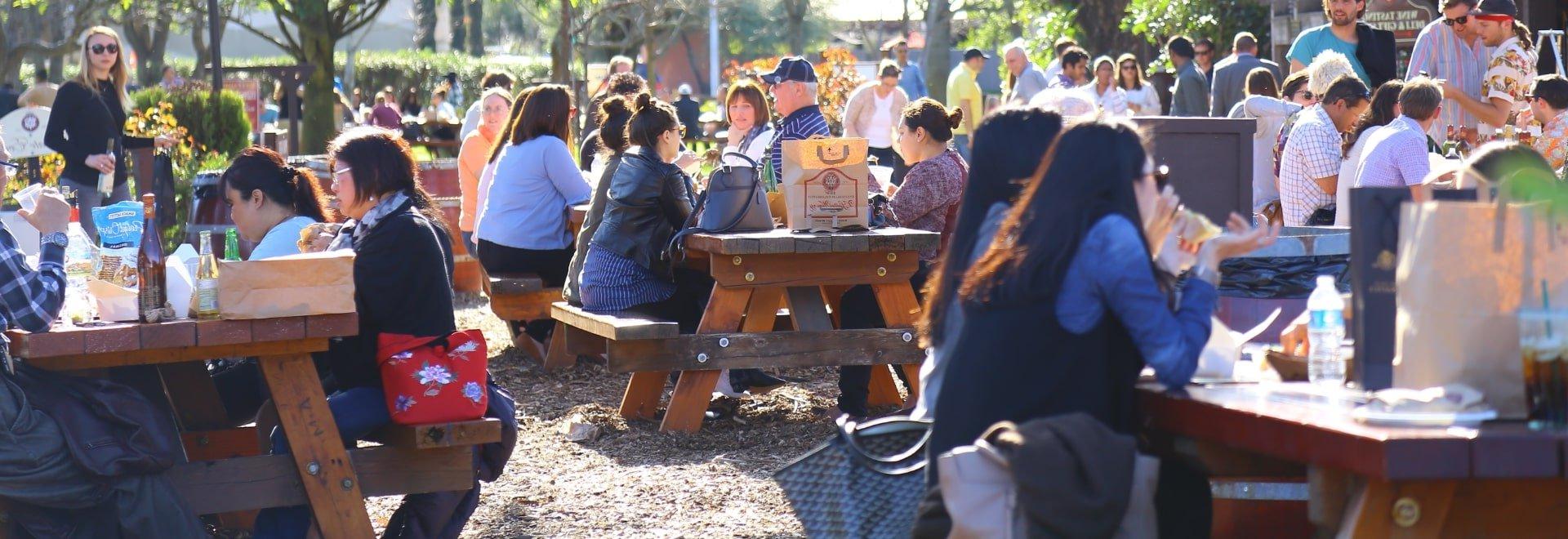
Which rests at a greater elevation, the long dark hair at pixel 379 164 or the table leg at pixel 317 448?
the long dark hair at pixel 379 164

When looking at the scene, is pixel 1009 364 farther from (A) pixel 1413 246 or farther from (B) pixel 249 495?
(B) pixel 249 495

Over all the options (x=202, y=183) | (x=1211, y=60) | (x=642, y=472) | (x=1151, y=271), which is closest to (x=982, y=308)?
(x=1151, y=271)

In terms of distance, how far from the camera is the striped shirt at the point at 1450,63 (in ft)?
27.1

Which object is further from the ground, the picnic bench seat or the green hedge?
the green hedge

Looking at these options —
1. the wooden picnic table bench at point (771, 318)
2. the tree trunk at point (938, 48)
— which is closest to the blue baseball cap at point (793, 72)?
the wooden picnic table bench at point (771, 318)

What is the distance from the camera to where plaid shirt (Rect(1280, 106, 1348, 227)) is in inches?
281

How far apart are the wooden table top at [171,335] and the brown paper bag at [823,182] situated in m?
2.37

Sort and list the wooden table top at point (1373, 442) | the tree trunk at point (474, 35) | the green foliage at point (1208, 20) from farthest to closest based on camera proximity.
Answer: the tree trunk at point (474, 35)
the green foliage at point (1208, 20)
the wooden table top at point (1373, 442)

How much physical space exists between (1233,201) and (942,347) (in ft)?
9.81

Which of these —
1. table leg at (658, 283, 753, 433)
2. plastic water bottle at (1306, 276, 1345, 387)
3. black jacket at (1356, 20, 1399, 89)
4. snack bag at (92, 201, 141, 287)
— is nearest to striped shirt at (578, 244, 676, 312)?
table leg at (658, 283, 753, 433)

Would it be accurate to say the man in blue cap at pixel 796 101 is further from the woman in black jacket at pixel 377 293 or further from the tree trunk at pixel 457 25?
the tree trunk at pixel 457 25

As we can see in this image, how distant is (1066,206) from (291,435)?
219cm

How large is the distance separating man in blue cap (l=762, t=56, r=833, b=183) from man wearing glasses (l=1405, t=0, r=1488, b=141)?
3.09 metres

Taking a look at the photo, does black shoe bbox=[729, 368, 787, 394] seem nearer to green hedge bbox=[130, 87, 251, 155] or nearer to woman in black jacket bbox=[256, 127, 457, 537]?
woman in black jacket bbox=[256, 127, 457, 537]
